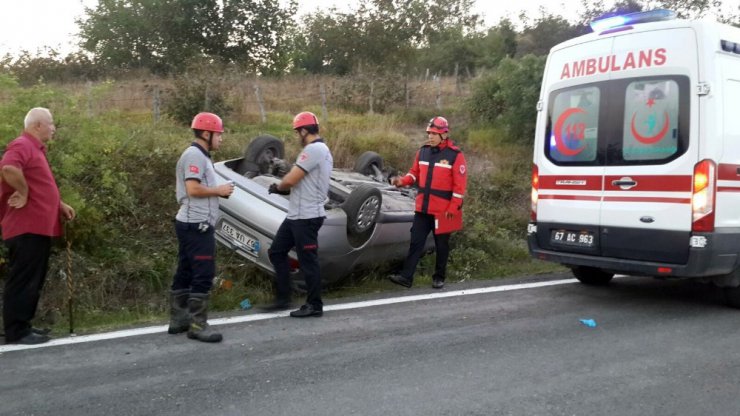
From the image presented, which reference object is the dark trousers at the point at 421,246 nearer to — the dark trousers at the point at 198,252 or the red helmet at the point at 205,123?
the dark trousers at the point at 198,252

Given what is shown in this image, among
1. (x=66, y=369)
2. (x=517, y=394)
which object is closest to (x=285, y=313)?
(x=66, y=369)

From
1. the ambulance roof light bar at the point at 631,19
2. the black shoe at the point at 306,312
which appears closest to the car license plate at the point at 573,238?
the ambulance roof light bar at the point at 631,19

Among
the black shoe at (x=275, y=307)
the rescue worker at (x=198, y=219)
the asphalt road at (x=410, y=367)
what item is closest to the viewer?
the asphalt road at (x=410, y=367)

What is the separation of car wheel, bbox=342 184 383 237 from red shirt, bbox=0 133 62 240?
2505 millimetres

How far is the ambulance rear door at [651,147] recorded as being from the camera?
5309mm

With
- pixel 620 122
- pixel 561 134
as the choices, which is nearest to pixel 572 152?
pixel 561 134

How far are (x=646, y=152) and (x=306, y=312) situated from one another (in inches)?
127

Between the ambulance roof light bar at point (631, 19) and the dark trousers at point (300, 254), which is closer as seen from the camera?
the dark trousers at point (300, 254)

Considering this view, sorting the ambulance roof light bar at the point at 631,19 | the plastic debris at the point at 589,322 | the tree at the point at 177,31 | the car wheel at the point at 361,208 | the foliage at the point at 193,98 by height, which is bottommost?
the plastic debris at the point at 589,322

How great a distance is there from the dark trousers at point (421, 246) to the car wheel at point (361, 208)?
672 millimetres

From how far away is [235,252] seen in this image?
6.19 m

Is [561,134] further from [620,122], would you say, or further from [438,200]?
[438,200]

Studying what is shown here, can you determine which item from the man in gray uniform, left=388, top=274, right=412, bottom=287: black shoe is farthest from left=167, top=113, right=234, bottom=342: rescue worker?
left=388, top=274, right=412, bottom=287: black shoe

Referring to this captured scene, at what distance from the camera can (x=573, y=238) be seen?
239 inches
